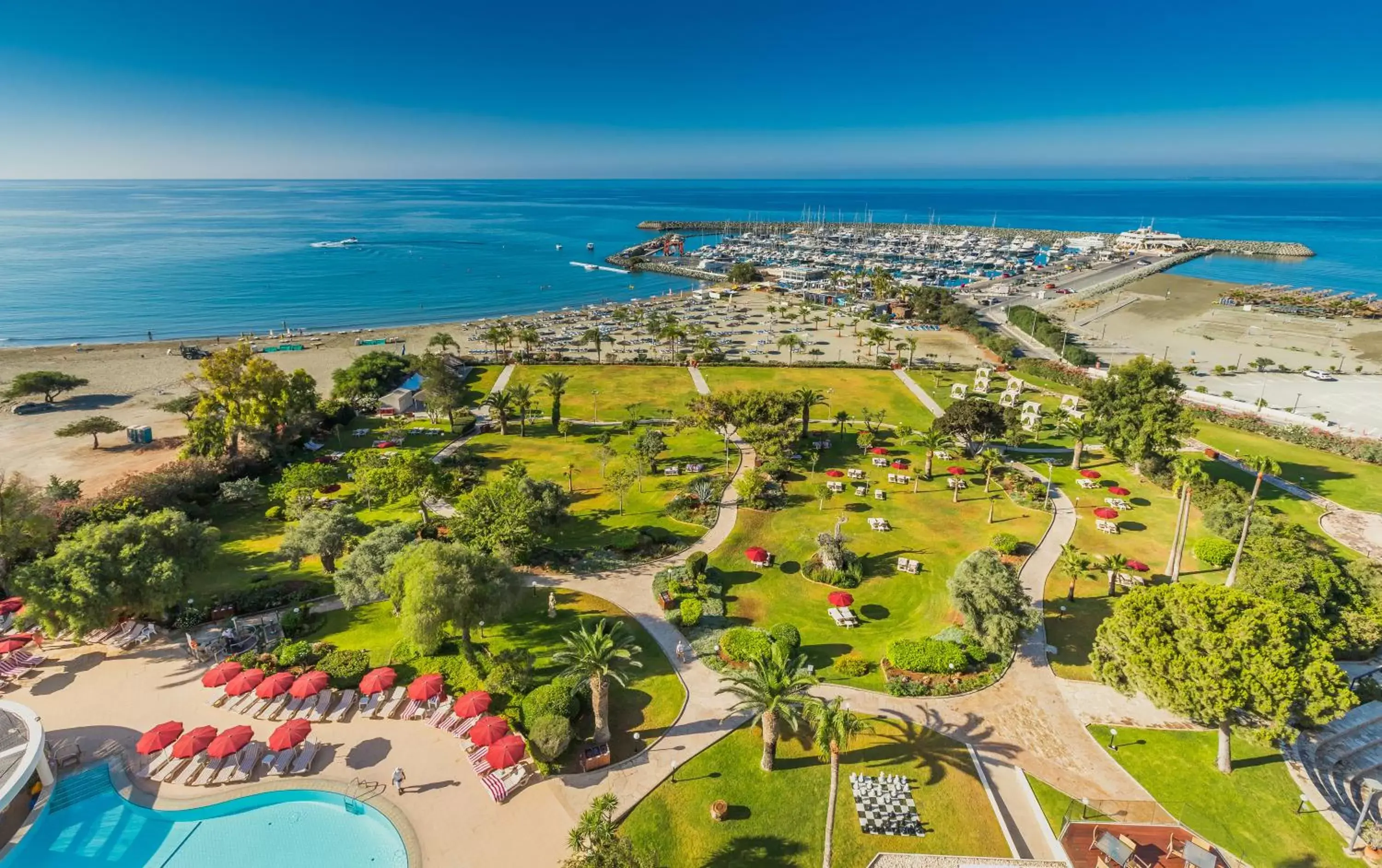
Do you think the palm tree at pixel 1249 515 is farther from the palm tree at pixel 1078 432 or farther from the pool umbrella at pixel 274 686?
the pool umbrella at pixel 274 686

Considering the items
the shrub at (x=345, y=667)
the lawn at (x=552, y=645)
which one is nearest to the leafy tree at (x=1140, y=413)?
the lawn at (x=552, y=645)

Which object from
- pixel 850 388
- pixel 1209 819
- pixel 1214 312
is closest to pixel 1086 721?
pixel 1209 819

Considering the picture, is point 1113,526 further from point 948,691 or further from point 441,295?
point 441,295

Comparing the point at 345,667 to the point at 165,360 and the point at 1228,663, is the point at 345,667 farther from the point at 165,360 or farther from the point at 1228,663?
the point at 165,360

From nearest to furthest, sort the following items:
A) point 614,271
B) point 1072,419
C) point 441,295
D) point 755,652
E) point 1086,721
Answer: point 1086,721
point 755,652
point 1072,419
point 441,295
point 614,271

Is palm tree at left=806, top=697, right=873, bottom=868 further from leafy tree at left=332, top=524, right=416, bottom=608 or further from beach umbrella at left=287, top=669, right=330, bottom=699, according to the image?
leafy tree at left=332, top=524, right=416, bottom=608
